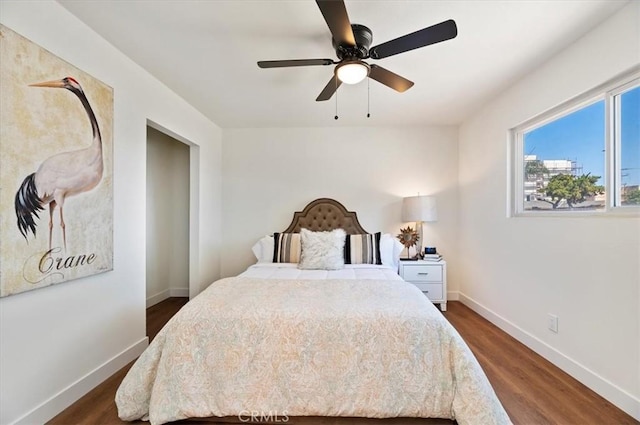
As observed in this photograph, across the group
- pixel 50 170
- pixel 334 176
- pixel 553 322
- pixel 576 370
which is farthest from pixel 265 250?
pixel 576 370

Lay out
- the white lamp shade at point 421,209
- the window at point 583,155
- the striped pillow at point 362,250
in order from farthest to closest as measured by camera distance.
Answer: the white lamp shade at point 421,209, the striped pillow at point 362,250, the window at point 583,155

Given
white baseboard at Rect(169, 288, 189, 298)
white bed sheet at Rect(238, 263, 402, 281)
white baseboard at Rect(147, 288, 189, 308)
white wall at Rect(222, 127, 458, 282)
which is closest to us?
white bed sheet at Rect(238, 263, 402, 281)

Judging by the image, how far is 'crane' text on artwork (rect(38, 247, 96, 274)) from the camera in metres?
1.67

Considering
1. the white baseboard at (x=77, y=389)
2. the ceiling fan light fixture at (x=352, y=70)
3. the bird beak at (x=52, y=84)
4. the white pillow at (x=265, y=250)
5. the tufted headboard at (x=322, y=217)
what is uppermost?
the ceiling fan light fixture at (x=352, y=70)

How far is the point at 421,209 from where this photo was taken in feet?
12.4

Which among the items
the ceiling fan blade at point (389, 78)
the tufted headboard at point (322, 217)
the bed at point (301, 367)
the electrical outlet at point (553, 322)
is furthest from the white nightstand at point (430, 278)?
the ceiling fan blade at point (389, 78)

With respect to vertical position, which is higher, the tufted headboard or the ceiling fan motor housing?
the ceiling fan motor housing

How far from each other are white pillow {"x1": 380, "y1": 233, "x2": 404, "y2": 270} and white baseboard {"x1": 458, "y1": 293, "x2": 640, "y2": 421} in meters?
1.21

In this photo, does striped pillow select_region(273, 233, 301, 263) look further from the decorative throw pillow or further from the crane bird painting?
the crane bird painting

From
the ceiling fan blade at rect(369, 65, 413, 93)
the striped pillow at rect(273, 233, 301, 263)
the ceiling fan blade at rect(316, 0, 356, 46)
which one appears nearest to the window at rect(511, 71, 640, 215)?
the ceiling fan blade at rect(369, 65, 413, 93)

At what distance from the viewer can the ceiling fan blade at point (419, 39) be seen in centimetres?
153

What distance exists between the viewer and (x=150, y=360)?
1688 millimetres

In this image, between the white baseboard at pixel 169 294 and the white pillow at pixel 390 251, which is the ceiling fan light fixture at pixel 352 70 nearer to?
the white pillow at pixel 390 251

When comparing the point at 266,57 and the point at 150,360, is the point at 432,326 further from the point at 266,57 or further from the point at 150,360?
the point at 266,57
